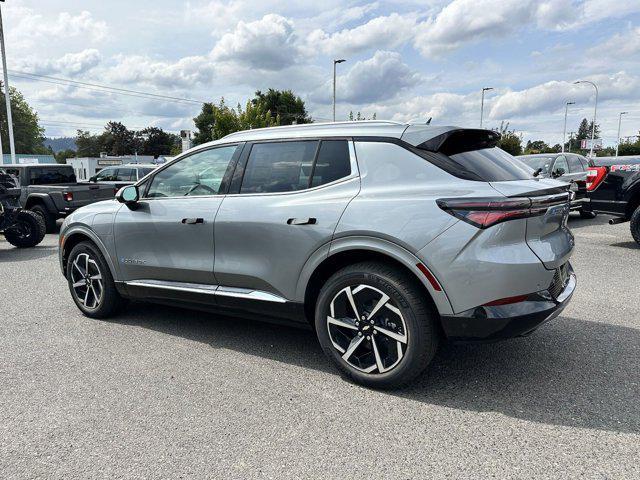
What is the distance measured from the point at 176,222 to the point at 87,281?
1.48 meters

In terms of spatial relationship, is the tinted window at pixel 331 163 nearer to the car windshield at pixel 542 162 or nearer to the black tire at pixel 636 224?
the black tire at pixel 636 224

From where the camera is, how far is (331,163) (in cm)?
339

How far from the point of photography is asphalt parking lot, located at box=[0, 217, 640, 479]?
245cm

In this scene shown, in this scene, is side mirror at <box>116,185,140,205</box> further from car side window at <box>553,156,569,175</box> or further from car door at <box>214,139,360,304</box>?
car side window at <box>553,156,569,175</box>

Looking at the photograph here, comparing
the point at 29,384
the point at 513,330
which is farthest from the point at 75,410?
the point at 513,330

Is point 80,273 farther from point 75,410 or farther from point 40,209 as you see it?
point 40,209

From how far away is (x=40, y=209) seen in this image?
37.4 feet

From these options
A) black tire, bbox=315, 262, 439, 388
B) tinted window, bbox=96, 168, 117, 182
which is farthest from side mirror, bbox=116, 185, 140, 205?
tinted window, bbox=96, 168, 117, 182

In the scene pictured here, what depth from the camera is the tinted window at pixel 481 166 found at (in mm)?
3002

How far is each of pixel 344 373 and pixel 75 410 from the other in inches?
67.7

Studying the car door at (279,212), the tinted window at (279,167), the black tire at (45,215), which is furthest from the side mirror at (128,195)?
the black tire at (45,215)

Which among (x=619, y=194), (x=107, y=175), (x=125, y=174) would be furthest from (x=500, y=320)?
(x=107, y=175)

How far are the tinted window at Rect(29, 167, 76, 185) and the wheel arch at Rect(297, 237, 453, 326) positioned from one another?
10.9 m

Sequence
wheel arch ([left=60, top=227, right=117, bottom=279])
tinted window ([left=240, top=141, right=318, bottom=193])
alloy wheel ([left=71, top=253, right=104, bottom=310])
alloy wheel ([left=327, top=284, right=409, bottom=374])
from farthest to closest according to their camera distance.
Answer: alloy wheel ([left=71, top=253, right=104, bottom=310]), wheel arch ([left=60, top=227, right=117, bottom=279]), tinted window ([left=240, top=141, right=318, bottom=193]), alloy wheel ([left=327, top=284, right=409, bottom=374])
